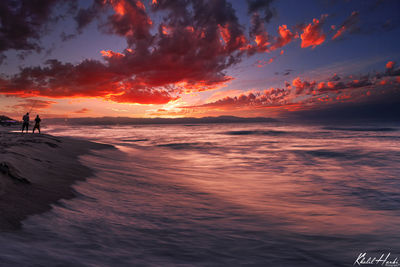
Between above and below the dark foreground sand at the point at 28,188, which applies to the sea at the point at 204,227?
below

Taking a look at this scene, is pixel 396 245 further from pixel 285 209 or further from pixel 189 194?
pixel 189 194

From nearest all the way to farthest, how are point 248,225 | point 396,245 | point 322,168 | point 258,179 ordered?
1. point 396,245
2. point 248,225
3. point 258,179
4. point 322,168

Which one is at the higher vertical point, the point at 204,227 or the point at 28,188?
the point at 28,188

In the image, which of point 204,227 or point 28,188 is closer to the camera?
point 204,227

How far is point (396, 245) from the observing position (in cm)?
338

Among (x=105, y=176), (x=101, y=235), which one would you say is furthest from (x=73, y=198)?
(x=105, y=176)

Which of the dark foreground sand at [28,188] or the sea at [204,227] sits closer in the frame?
the sea at [204,227]

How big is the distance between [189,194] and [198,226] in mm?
1944

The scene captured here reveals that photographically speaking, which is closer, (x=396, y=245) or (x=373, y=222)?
(x=396, y=245)

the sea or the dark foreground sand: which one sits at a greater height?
the dark foreground sand

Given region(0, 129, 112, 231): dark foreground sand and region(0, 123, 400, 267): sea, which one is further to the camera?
region(0, 129, 112, 231): dark foreground sand

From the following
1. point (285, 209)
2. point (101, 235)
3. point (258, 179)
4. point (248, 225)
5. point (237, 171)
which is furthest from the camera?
point (237, 171)

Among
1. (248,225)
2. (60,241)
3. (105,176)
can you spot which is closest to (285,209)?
(248,225)

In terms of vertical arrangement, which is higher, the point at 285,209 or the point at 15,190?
the point at 15,190
